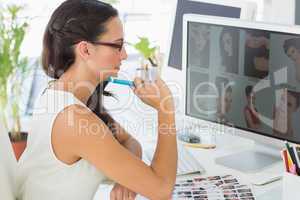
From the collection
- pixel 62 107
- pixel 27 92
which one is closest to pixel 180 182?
pixel 62 107

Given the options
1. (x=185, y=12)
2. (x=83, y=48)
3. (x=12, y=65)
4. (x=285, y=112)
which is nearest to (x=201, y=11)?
(x=185, y=12)

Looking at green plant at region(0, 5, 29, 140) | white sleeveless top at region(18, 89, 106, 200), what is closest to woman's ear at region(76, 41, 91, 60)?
white sleeveless top at region(18, 89, 106, 200)

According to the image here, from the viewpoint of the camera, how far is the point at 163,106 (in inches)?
54.1

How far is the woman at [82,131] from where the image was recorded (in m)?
1.22

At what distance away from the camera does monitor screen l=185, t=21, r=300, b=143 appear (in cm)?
141

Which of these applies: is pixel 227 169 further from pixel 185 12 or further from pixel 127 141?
pixel 185 12

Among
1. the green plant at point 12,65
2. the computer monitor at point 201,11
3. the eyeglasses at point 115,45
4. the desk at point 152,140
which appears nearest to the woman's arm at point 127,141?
the desk at point 152,140

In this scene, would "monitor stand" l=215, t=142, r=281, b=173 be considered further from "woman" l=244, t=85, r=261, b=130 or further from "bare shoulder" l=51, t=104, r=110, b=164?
"bare shoulder" l=51, t=104, r=110, b=164

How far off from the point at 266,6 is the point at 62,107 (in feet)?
5.11

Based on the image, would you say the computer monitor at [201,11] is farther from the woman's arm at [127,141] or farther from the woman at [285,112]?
the woman's arm at [127,141]

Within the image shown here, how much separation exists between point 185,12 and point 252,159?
66 cm

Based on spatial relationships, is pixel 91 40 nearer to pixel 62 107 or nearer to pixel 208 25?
pixel 62 107

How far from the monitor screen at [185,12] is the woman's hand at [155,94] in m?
0.51

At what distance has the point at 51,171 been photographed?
1271 millimetres
